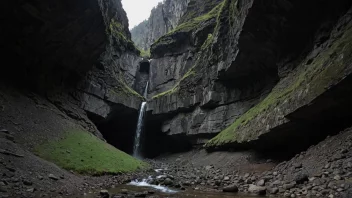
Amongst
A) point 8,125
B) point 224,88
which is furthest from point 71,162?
point 224,88

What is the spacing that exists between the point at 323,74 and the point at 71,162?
17140 millimetres

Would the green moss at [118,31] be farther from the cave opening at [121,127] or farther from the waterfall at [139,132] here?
the cave opening at [121,127]

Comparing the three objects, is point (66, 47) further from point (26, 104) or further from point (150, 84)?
point (150, 84)

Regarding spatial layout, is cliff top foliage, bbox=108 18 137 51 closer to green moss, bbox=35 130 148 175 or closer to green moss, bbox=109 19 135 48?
green moss, bbox=109 19 135 48

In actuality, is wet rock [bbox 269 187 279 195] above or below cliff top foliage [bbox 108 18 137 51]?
below

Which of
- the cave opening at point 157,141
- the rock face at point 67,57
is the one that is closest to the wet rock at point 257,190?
the rock face at point 67,57

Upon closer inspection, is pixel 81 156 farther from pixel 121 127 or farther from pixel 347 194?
pixel 121 127

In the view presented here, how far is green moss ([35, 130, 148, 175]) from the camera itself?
17.5m

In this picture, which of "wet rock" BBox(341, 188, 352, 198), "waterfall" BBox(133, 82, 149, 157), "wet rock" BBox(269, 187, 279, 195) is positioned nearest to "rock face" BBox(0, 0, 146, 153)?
"waterfall" BBox(133, 82, 149, 157)

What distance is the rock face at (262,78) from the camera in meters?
15.7

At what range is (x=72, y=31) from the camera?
89.3 feet

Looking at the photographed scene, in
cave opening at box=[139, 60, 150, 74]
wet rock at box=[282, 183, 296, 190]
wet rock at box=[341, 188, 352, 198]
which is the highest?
cave opening at box=[139, 60, 150, 74]

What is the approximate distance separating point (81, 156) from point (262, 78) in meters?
22.5

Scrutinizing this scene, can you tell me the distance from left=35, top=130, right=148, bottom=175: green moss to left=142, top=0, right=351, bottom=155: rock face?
1131 cm
